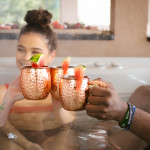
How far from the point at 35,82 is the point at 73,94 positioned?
9 cm

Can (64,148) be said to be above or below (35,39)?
below

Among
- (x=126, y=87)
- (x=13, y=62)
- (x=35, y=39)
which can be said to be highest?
(x=35, y=39)

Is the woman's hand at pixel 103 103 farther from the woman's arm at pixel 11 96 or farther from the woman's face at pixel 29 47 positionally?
the woman's face at pixel 29 47

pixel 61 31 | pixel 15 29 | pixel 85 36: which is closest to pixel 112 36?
pixel 85 36

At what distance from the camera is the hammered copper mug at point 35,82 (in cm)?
54

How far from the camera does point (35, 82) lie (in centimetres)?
54

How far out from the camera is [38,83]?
541 millimetres

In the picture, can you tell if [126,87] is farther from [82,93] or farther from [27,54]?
[82,93]

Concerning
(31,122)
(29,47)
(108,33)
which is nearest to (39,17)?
(29,47)

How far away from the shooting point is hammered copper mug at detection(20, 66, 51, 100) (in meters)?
0.54

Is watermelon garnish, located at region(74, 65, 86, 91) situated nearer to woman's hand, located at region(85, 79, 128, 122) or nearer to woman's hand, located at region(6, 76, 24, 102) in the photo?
woman's hand, located at region(85, 79, 128, 122)

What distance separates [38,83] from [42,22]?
772 millimetres

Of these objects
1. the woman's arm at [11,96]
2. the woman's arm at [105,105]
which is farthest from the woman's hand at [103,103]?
the woman's arm at [11,96]

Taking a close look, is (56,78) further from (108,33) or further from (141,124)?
(108,33)
